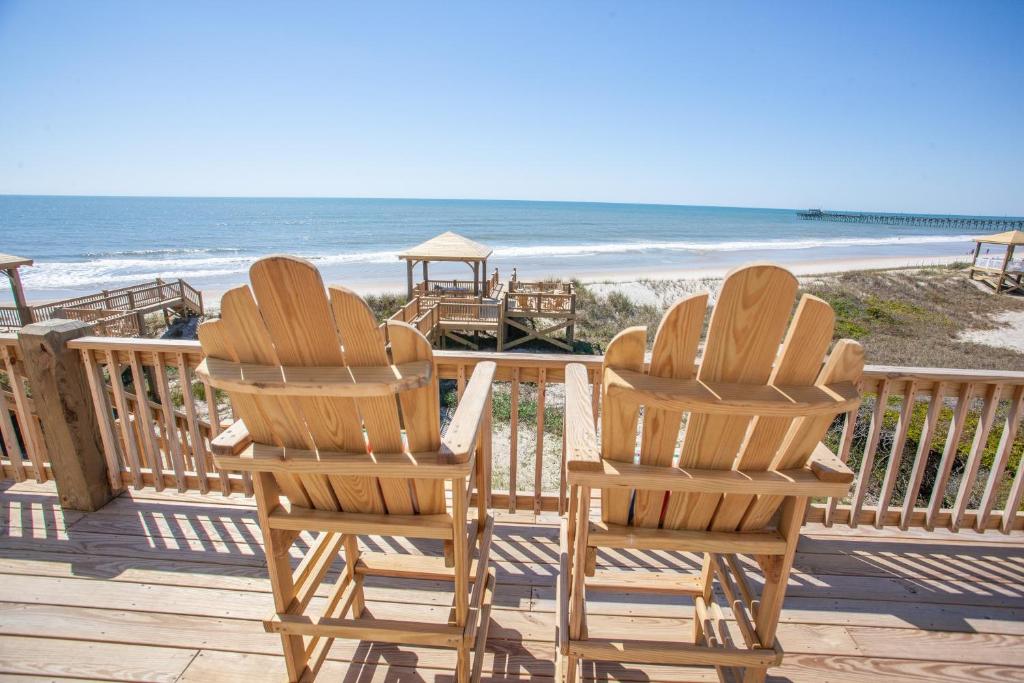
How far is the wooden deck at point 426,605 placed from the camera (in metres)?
1.70

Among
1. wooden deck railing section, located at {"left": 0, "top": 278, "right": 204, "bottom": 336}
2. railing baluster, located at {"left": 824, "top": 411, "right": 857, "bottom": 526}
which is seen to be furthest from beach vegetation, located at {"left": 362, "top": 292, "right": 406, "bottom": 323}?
railing baluster, located at {"left": 824, "top": 411, "right": 857, "bottom": 526}

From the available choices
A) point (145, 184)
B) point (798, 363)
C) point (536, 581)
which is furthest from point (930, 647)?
point (145, 184)

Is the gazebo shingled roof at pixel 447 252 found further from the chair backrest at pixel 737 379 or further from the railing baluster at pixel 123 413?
the chair backrest at pixel 737 379

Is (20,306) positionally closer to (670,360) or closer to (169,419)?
(169,419)

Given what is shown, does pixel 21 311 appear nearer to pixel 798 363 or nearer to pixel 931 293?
pixel 798 363

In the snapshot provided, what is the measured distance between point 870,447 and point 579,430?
1.90 metres

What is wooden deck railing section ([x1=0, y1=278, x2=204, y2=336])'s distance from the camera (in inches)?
407

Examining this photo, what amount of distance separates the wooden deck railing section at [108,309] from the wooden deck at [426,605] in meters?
9.80

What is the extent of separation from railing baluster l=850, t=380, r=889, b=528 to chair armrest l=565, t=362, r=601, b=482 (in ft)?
5.06

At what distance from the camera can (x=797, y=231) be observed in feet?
174

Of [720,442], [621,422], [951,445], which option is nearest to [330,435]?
[621,422]

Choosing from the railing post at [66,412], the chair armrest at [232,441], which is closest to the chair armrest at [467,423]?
the chair armrest at [232,441]

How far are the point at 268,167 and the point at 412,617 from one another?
12387 centimetres

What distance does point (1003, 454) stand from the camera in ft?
7.29
